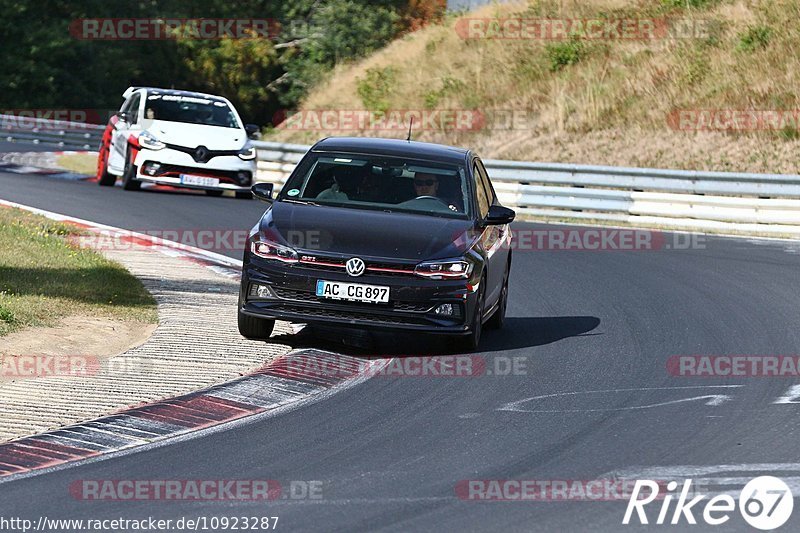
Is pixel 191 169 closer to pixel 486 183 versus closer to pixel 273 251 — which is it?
pixel 486 183

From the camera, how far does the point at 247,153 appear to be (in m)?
24.2

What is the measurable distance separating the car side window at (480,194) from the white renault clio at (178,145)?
11.8m

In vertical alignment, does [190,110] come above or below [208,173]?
above

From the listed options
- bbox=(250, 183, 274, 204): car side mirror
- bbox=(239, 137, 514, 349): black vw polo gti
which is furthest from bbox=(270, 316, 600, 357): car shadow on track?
bbox=(250, 183, 274, 204): car side mirror

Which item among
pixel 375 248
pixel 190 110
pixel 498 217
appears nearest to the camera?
pixel 375 248

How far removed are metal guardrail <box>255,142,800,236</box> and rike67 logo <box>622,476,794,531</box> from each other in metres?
15.7

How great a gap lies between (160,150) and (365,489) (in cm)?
1729

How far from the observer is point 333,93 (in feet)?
139

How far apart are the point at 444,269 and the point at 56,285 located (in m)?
4.09

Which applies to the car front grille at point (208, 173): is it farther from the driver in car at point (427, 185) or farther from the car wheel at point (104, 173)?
the driver in car at point (427, 185)

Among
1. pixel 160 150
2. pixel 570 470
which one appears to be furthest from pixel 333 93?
pixel 570 470

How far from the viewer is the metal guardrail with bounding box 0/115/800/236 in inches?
885

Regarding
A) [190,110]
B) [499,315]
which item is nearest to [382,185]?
[499,315]

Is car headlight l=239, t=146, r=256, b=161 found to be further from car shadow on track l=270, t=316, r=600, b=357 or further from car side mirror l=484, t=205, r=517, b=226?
car side mirror l=484, t=205, r=517, b=226
